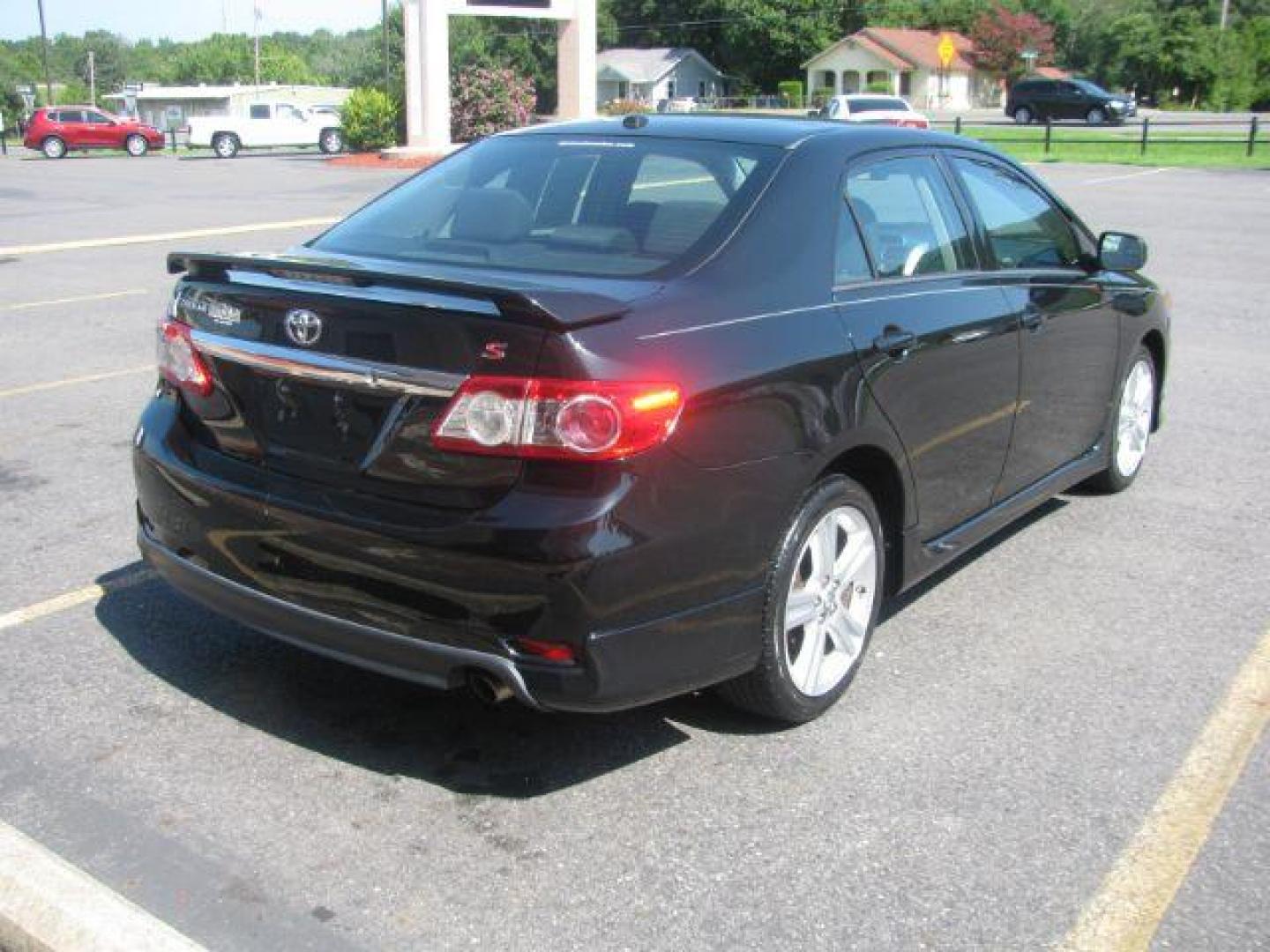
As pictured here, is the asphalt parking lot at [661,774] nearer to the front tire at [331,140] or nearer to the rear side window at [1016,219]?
the rear side window at [1016,219]

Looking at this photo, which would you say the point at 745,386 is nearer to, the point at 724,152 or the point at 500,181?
the point at 724,152

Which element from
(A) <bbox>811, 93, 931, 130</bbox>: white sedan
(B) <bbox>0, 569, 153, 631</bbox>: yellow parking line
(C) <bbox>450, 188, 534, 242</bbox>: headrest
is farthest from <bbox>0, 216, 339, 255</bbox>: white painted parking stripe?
(A) <bbox>811, 93, 931, 130</bbox>: white sedan

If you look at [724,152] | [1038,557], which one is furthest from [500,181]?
[1038,557]

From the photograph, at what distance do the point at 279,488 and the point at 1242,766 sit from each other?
108 inches

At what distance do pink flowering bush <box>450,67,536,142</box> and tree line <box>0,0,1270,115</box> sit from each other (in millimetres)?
16608

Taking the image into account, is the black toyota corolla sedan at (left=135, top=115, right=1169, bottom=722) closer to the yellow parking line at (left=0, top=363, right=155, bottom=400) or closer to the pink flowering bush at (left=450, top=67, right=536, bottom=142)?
the yellow parking line at (left=0, top=363, right=155, bottom=400)

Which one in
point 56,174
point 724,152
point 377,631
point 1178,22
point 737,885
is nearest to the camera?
point 737,885

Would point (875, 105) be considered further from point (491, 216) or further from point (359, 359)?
point (359, 359)

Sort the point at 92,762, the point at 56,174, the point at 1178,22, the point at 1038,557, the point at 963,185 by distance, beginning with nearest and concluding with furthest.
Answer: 1. the point at 92,762
2. the point at 963,185
3. the point at 1038,557
4. the point at 56,174
5. the point at 1178,22

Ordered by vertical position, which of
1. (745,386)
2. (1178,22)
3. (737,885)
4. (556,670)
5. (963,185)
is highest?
(1178,22)

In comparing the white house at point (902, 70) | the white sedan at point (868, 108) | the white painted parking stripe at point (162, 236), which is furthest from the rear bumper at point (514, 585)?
the white house at point (902, 70)

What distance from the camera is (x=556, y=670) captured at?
3275 mm

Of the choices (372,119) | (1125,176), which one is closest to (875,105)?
(1125,176)

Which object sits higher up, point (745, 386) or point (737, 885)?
point (745, 386)
